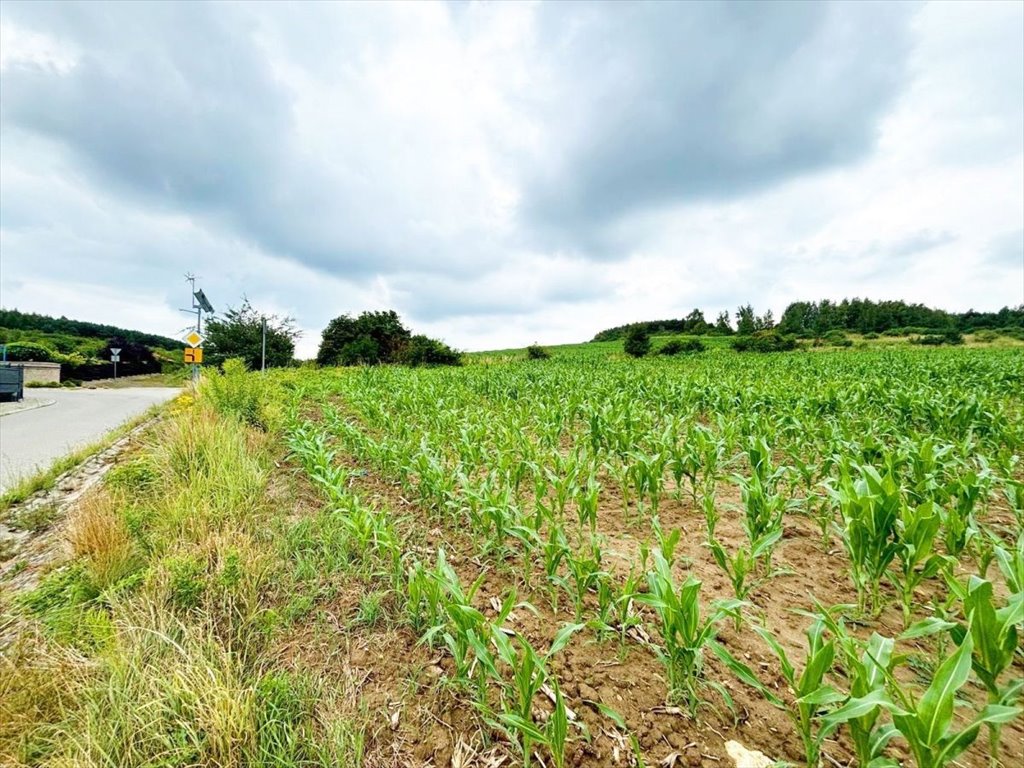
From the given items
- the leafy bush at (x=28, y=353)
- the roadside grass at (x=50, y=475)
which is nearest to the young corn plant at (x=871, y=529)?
the roadside grass at (x=50, y=475)

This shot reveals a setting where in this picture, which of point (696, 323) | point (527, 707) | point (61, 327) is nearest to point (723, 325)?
point (696, 323)

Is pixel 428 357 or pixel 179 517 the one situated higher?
pixel 428 357

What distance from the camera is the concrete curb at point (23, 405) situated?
12.1 metres

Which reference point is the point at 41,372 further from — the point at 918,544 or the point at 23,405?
the point at 918,544

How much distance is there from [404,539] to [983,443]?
727 centimetres

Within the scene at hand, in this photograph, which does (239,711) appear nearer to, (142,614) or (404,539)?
(142,614)

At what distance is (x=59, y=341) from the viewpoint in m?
43.2

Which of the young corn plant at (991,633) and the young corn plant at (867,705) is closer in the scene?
the young corn plant at (867,705)

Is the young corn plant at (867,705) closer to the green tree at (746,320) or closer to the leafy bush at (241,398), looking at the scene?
the leafy bush at (241,398)

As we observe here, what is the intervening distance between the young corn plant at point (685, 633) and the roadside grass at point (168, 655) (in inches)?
53.1

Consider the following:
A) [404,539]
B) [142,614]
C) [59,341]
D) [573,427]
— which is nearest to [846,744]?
[404,539]

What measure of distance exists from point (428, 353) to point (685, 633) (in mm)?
31116

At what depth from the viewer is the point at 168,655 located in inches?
83.2

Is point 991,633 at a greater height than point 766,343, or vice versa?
point 766,343
